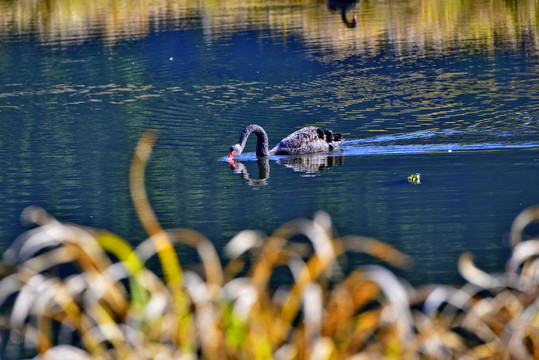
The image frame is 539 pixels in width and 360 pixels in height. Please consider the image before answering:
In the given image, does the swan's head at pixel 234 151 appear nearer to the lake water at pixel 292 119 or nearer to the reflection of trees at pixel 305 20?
the lake water at pixel 292 119

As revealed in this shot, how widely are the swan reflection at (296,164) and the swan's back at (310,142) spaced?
96 millimetres

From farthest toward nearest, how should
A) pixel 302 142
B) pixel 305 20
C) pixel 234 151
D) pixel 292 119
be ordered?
pixel 305 20 → pixel 292 119 → pixel 302 142 → pixel 234 151

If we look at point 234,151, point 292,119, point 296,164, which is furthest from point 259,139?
point 292,119

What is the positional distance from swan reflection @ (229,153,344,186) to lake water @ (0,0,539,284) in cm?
6

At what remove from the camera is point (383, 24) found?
29047 millimetres

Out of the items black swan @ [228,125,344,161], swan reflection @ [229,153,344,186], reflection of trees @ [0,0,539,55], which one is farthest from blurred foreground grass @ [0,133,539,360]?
reflection of trees @ [0,0,539,55]

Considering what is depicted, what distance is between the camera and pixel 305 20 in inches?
1235

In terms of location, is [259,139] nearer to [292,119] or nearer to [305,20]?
[292,119]

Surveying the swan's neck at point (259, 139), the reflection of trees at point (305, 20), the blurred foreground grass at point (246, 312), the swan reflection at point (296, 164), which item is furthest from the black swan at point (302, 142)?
the blurred foreground grass at point (246, 312)

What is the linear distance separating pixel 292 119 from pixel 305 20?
14.6 metres

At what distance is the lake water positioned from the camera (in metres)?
10.2

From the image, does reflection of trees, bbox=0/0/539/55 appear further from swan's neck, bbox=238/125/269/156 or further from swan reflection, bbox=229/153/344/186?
swan reflection, bbox=229/153/344/186

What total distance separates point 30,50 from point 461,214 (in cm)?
2055

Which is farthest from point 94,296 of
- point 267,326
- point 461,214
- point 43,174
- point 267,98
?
point 267,98
